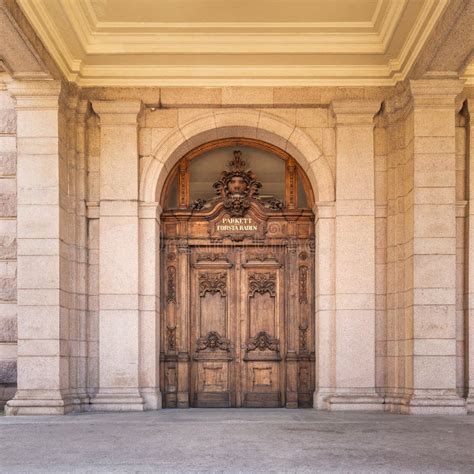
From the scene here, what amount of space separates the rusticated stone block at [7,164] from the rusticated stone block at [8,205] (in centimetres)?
43

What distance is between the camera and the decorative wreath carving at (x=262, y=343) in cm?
1555

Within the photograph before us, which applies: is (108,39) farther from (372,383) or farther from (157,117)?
(372,383)

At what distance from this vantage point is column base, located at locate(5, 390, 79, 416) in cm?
1340

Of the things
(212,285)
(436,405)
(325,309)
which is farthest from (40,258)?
(436,405)

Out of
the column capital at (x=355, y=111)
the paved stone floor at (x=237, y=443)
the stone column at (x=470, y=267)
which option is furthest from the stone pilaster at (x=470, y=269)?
the column capital at (x=355, y=111)

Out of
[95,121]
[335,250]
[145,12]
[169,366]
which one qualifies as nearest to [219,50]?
[145,12]

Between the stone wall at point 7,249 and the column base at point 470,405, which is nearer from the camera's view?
the column base at point 470,405

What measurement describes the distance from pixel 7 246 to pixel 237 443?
675 cm

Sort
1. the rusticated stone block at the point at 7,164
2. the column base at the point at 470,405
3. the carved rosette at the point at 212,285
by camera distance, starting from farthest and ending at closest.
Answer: the carved rosette at the point at 212,285
the rusticated stone block at the point at 7,164
the column base at the point at 470,405

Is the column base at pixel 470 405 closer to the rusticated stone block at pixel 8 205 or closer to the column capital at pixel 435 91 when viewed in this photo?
the column capital at pixel 435 91

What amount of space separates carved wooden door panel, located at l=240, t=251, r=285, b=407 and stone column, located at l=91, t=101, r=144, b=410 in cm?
231

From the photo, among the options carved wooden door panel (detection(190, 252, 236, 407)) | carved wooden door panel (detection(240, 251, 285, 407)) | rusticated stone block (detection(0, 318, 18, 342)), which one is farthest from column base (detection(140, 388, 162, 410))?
rusticated stone block (detection(0, 318, 18, 342))

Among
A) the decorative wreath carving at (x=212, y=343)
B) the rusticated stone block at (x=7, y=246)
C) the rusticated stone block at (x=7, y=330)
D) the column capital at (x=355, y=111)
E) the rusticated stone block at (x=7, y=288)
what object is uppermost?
the column capital at (x=355, y=111)

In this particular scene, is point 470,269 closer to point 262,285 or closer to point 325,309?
point 325,309
